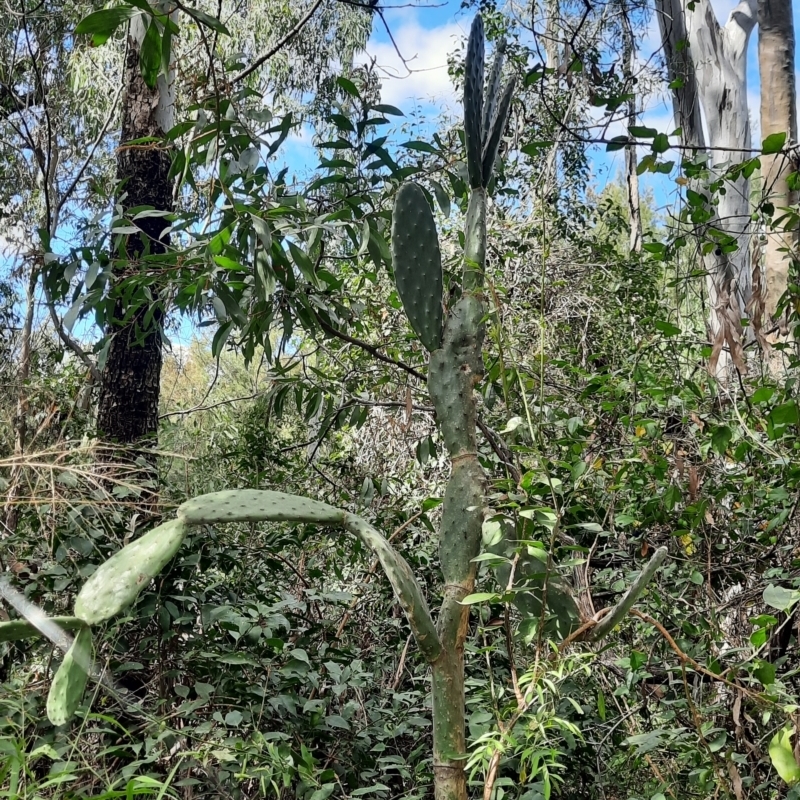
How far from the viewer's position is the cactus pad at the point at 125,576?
49.3 inches

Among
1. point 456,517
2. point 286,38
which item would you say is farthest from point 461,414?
point 286,38

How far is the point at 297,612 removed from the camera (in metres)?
2.36

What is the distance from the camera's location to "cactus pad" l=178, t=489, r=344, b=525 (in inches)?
55.9

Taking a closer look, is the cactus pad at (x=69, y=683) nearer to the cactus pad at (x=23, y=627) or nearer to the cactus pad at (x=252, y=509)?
the cactus pad at (x=23, y=627)

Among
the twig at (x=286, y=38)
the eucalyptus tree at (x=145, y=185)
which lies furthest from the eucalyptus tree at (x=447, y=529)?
the twig at (x=286, y=38)

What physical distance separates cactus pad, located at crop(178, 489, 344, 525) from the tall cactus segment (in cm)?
27

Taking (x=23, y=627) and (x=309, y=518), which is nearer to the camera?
(x=23, y=627)

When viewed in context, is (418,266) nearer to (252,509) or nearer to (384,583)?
(252,509)

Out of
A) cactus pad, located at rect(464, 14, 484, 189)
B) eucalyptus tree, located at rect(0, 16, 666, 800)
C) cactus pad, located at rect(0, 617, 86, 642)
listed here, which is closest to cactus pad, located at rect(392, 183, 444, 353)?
eucalyptus tree, located at rect(0, 16, 666, 800)

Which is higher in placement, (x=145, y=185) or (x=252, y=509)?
(x=145, y=185)

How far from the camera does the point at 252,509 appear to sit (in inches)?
57.1

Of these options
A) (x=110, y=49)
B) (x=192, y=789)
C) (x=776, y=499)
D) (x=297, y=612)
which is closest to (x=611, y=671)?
(x=776, y=499)

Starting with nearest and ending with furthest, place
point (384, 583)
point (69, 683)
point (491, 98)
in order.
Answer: point (69, 683) → point (491, 98) → point (384, 583)

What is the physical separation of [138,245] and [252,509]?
6.22 ft
